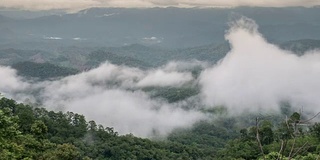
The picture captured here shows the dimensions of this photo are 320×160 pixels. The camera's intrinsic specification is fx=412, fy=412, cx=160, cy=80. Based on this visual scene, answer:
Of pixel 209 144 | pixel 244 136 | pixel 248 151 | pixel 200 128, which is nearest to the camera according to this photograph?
pixel 248 151

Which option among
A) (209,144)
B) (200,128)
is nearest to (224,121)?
(200,128)

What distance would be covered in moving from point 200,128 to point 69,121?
311 feet

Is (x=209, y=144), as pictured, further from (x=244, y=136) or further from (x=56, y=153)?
(x=56, y=153)

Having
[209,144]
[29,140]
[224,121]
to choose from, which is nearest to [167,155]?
[209,144]

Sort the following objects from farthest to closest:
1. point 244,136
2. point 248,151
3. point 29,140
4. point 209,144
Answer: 1. point 209,144
2. point 244,136
3. point 248,151
4. point 29,140

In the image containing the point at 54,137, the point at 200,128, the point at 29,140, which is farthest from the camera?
the point at 200,128

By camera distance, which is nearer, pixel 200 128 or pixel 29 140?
pixel 29 140

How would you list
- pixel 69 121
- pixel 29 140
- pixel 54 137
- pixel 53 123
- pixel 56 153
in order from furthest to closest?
pixel 69 121 < pixel 53 123 < pixel 54 137 < pixel 56 153 < pixel 29 140

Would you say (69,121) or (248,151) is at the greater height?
(248,151)

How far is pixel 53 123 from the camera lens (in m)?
78.9

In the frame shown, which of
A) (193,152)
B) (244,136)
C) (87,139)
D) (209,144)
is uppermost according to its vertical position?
(244,136)

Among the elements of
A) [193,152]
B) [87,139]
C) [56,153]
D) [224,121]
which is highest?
[56,153]

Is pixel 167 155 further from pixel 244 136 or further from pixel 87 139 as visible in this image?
pixel 244 136

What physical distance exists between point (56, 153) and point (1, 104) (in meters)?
46.6
